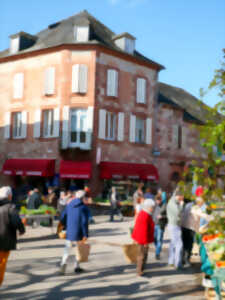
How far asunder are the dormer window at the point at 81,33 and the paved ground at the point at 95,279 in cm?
1652

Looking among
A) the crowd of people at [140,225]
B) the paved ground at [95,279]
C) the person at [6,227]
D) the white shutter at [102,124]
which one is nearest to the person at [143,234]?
the crowd of people at [140,225]

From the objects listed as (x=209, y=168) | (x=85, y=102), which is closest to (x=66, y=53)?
(x=85, y=102)

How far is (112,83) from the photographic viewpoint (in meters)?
24.8

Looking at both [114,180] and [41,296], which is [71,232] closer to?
[41,296]

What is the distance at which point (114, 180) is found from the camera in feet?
80.5

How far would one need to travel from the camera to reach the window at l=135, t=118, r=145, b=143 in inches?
1035

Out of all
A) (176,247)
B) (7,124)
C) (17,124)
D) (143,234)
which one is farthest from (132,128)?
(143,234)

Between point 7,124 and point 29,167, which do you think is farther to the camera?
point 7,124

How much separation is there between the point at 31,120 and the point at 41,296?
20.1 metres

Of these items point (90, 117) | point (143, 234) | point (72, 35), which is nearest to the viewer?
point (143, 234)

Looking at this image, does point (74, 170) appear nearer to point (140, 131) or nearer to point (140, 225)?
point (140, 131)

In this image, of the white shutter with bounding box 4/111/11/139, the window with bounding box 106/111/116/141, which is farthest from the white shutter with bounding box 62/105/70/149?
the white shutter with bounding box 4/111/11/139

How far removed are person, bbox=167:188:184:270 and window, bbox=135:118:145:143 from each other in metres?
16.9

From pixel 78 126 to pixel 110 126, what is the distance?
2255mm
